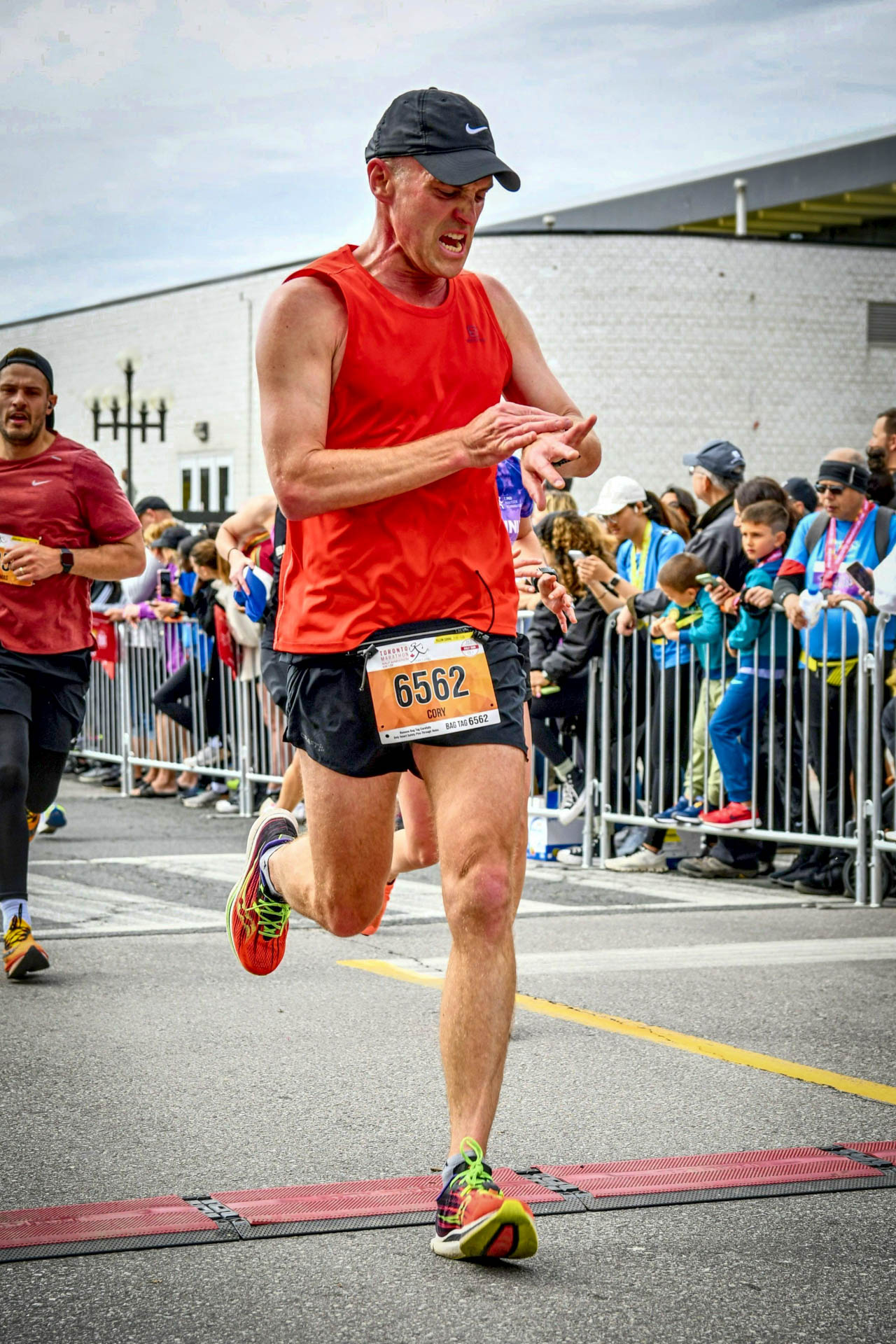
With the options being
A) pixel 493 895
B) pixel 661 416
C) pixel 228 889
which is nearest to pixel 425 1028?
pixel 493 895

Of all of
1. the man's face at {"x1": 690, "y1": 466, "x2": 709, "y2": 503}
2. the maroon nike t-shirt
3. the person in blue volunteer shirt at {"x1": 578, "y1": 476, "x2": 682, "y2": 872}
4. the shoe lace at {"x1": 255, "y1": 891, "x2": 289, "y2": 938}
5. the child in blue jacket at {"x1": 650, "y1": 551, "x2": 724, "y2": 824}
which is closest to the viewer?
the shoe lace at {"x1": 255, "y1": 891, "x2": 289, "y2": 938}

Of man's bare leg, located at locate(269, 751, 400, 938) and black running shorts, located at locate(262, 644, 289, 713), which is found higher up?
black running shorts, located at locate(262, 644, 289, 713)

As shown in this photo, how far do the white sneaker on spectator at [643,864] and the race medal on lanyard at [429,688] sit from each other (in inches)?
236

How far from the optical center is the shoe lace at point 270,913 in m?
4.57

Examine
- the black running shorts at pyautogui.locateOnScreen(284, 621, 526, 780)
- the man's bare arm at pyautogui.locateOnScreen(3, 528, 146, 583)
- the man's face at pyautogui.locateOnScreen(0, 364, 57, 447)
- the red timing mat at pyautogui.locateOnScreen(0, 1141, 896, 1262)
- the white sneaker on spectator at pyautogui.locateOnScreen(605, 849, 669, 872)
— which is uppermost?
the man's face at pyautogui.locateOnScreen(0, 364, 57, 447)

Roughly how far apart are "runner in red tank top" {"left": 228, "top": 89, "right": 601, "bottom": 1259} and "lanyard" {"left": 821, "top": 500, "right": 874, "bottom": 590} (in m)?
4.90

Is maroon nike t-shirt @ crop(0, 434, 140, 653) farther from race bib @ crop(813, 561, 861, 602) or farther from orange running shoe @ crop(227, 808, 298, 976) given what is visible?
race bib @ crop(813, 561, 861, 602)

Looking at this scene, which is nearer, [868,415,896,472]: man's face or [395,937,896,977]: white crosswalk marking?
[395,937,896,977]: white crosswalk marking

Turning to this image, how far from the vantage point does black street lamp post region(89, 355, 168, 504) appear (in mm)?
31047

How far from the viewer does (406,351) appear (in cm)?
378

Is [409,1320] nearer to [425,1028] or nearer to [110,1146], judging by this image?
[110,1146]

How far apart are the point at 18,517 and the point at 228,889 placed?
271 cm

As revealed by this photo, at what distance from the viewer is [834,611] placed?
28.0 ft

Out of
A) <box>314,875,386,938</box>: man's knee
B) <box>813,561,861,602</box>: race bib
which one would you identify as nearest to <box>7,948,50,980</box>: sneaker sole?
<box>314,875,386,938</box>: man's knee
